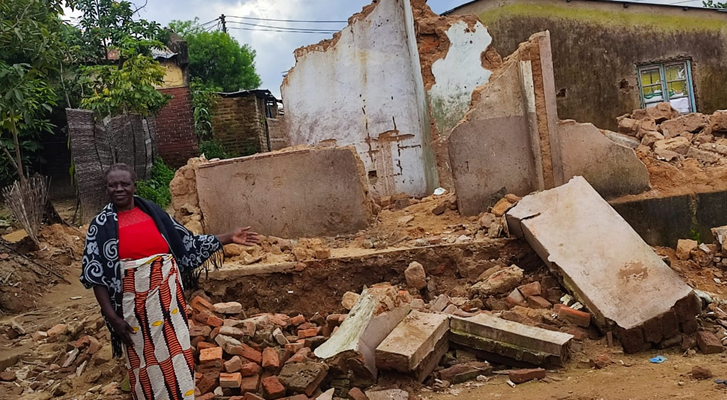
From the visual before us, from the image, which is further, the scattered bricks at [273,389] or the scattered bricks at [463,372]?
the scattered bricks at [463,372]

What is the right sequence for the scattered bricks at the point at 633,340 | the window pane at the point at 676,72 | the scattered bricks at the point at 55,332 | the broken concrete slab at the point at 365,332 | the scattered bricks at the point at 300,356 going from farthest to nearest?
the window pane at the point at 676,72 → the scattered bricks at the point at 55,332 → the scattered bricks at the point at 633,340 → the scattered bricks at the point at 300,356 → the broken concrete slab at the point at 365,332

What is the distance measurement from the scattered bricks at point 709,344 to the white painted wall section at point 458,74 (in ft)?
21.9

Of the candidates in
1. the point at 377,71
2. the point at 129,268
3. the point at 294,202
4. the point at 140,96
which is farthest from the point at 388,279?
the point at 140,96

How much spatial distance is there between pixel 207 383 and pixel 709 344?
3.15 metres

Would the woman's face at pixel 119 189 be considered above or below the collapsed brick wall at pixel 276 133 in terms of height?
below

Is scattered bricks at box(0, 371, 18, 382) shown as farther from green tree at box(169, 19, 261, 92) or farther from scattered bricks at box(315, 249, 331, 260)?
green tree at box(169, 19, 261, 92)

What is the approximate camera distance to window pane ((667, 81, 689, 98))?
525 inches

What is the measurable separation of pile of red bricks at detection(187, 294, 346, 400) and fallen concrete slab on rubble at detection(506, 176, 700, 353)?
1.74 metres

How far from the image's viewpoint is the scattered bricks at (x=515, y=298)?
4.69m

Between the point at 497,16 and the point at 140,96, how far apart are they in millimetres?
7504

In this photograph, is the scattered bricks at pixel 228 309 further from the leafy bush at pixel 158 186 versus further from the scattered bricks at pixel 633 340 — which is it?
the leafy bush at pixel 158 186

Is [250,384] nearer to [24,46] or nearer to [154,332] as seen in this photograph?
[154,332]

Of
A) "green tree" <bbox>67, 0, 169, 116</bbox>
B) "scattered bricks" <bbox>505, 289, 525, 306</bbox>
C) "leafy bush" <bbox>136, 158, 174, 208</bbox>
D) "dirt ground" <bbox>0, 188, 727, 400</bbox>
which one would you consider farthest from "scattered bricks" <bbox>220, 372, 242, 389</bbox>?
"green tree" <bbox>67, 0, 169, 116</bbox>

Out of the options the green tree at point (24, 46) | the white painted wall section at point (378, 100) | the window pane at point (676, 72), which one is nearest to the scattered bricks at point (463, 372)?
the green tree at point (24, 46)
